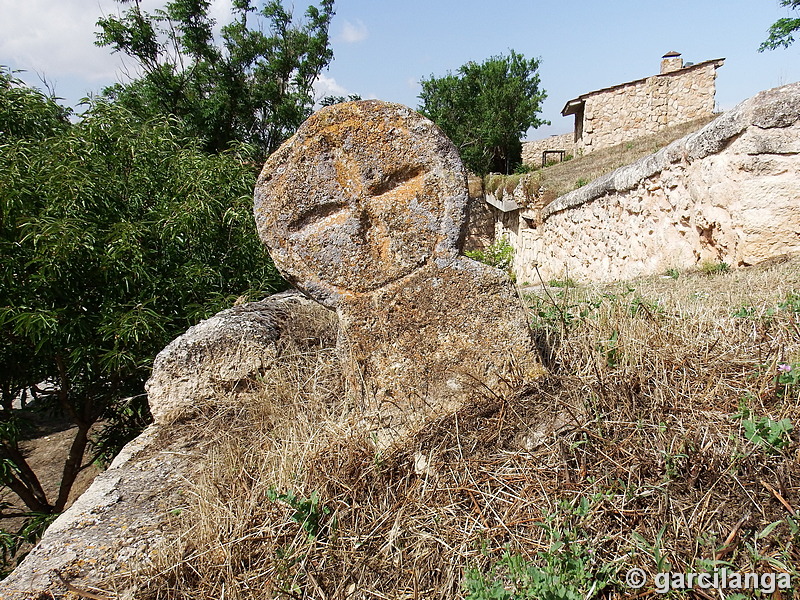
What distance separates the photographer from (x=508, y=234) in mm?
12617

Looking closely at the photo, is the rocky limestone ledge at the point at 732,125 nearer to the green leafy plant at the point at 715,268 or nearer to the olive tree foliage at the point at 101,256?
the green leafy plant at the point at 715,268

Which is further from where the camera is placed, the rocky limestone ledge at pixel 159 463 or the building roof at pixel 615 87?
the building roof at pixel 615 87

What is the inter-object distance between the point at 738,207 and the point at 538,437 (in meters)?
3.62

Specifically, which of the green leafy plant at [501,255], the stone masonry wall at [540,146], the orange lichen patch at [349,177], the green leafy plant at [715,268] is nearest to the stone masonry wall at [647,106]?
the stone masonry wall at [540,146]

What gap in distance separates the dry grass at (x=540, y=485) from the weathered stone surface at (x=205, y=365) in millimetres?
398

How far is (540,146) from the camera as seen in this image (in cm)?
2586

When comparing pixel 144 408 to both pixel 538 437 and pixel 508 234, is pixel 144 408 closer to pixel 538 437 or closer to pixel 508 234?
pixel 538 437

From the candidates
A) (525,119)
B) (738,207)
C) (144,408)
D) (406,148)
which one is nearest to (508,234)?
(738,207)

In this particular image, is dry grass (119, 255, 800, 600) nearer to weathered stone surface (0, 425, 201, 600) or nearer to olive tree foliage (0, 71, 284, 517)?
weathered stone surface (0, 425, 201, 600)

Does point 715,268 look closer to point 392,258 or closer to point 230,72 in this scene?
point 392,258

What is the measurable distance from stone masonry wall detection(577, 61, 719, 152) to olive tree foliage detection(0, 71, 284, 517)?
1805 cm

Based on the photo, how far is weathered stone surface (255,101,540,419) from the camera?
235 centimetres

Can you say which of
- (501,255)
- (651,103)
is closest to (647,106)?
(651,103)

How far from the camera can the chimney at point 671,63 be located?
61.3ft
